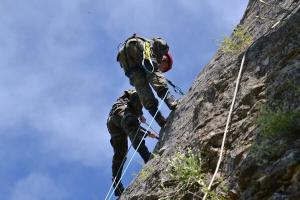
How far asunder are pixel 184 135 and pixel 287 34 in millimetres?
1829

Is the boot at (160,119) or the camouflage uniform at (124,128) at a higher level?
the camouflage uniform at (124,128)

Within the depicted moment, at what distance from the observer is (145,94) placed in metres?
9.56

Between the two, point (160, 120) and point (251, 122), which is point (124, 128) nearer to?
point (160, 120)

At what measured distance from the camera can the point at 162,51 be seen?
10219mm

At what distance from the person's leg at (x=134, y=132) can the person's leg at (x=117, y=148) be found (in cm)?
69

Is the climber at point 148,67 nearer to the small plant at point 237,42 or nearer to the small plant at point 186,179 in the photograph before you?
the small plant at point 237,42

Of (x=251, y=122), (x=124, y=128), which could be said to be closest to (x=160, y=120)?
(x=124, y=128)

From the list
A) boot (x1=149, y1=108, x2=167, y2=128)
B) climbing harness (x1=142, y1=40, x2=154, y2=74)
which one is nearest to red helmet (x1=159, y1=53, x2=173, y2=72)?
climbing harness (x1=142, y1=40, x2=154, y2=74)

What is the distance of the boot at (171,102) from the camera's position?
358 inches

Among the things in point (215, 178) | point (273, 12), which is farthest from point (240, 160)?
point (273, 12)

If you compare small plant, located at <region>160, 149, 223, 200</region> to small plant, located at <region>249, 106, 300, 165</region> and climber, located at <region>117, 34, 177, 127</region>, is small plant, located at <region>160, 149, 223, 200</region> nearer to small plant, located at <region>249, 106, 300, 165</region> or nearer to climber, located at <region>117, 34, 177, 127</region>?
small plant, located at <region>249, 106, 300, 165</region>

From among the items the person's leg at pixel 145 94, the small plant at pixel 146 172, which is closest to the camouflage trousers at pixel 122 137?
the person's leg at pixel 145 94

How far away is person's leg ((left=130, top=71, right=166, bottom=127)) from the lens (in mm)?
9211

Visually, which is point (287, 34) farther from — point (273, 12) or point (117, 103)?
point (117, 103)
